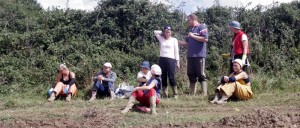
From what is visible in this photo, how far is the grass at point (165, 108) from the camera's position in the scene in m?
7.84

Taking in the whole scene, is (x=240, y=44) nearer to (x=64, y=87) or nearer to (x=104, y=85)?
(x=104, y=85)

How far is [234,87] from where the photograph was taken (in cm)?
916

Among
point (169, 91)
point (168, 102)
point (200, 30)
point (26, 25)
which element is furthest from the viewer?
point (26, 25)

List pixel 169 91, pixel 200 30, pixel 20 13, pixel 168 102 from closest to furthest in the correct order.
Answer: pixel 168 102, pixel 200 30, pixel 169 91, pixel 20 13

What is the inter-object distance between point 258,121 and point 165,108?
7.19 feet

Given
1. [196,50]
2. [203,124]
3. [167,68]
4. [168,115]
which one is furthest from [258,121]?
[167,68]

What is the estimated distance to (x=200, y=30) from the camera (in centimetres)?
970

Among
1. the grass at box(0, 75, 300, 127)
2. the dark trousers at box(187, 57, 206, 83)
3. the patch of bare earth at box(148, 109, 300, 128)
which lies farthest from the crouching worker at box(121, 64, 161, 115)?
the dark trousers at box(187, 57, 206, 83)

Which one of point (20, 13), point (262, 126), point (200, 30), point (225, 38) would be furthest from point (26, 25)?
point (262, 126)

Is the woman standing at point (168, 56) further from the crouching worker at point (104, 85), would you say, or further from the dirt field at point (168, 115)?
the crouching worker at point (104, 85)

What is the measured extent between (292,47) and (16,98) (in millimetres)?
8106

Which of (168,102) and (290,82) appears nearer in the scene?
(168,102)

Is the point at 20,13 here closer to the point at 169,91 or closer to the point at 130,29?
the point at 130,29

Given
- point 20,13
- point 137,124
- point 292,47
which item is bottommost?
point 137,124
